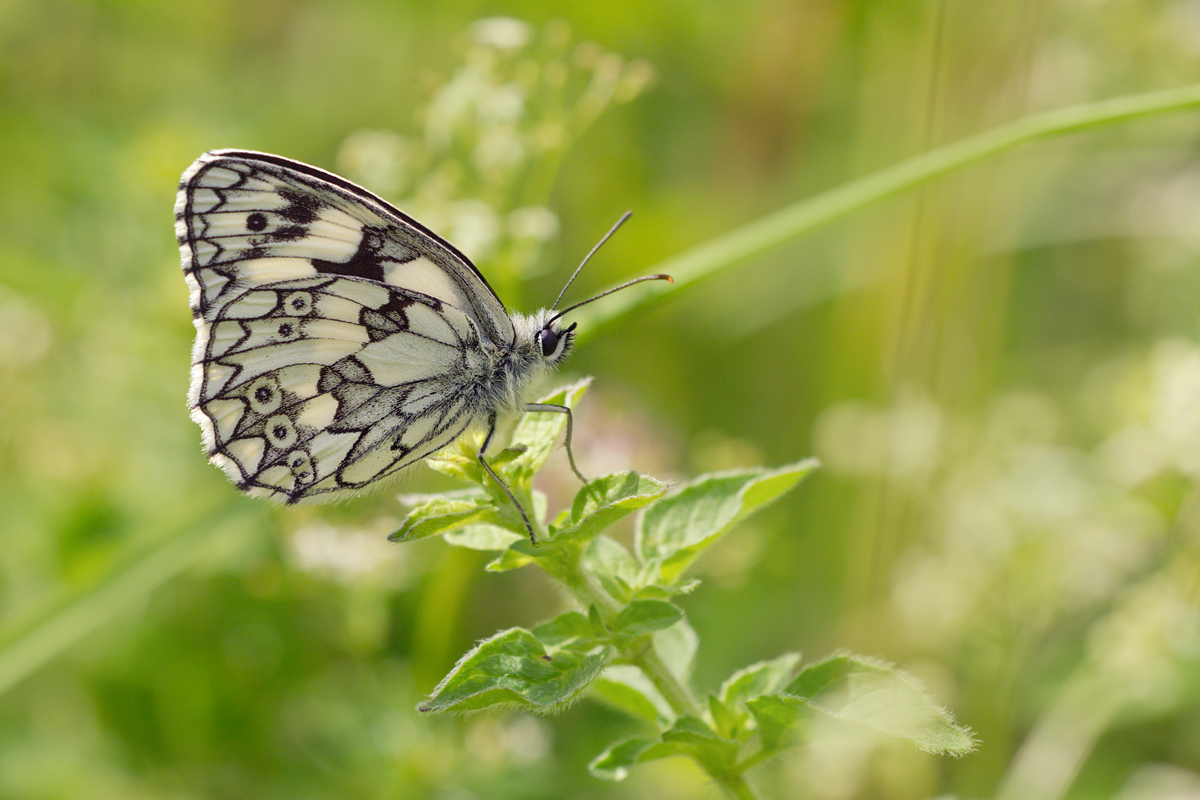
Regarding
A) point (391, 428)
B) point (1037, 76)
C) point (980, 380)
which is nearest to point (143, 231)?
point (391, 428)

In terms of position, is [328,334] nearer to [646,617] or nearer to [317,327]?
[317,327]

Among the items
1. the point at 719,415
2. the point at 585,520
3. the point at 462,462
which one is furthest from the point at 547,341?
the point at 719,415

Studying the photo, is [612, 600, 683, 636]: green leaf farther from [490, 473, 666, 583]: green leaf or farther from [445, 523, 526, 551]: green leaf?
[445, 523, 526, 551]: green leaf

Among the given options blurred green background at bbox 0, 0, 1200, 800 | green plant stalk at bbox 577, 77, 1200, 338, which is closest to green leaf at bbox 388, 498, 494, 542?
blurred green background at bbox 0, 0, 1200, 800

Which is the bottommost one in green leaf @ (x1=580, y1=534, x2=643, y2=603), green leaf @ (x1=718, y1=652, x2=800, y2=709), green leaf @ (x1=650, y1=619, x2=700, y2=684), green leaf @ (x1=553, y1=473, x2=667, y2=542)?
green leaf @ (x1=718, y1=652, x2=800, y2=709)

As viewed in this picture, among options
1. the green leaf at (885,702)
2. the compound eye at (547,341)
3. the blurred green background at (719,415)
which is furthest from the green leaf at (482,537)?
the compound eye at (547,341)

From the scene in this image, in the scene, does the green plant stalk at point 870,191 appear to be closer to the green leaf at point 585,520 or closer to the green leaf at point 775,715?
the green leaf at point 585,520
